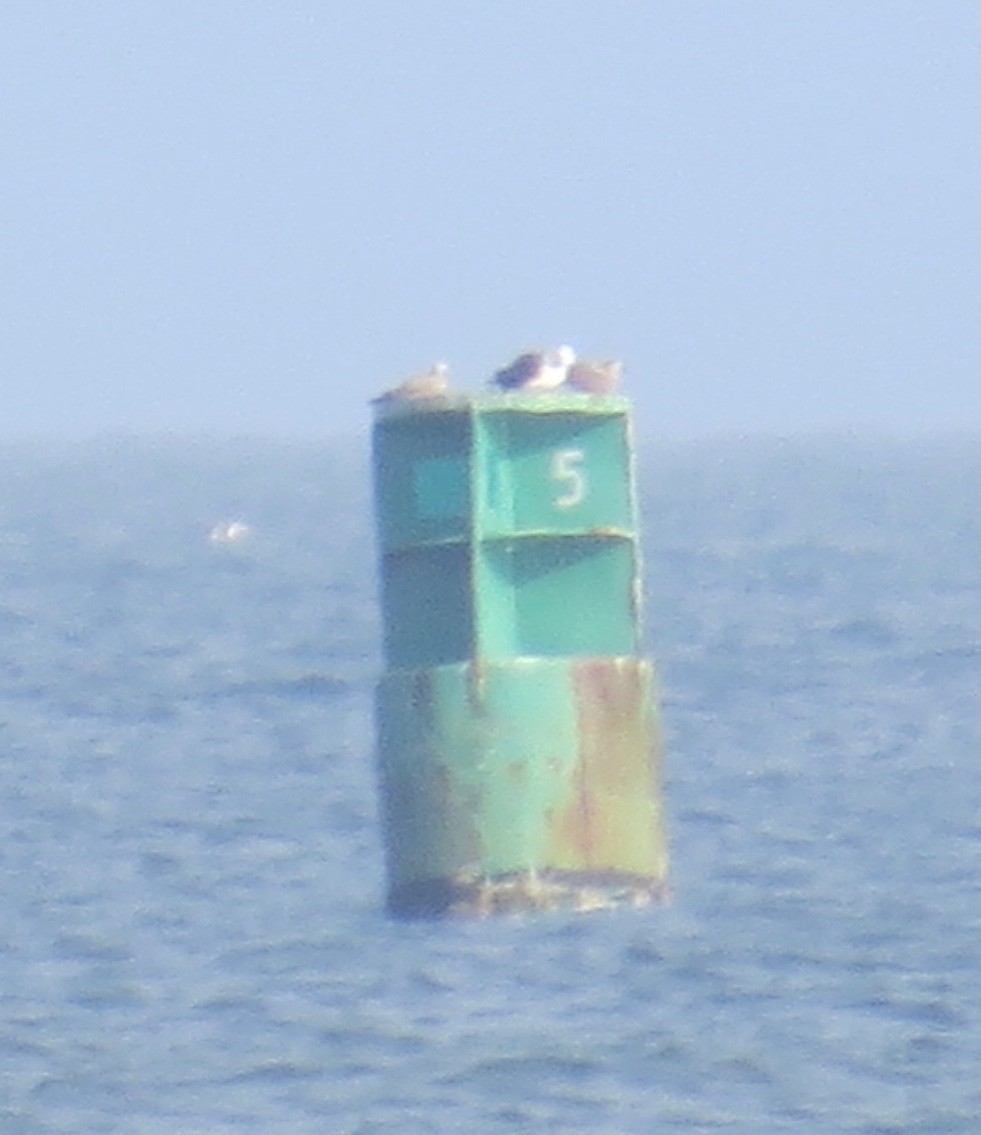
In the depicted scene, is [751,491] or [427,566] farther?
[751,491]

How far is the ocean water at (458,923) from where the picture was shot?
1677 cm

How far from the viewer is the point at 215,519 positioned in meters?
Result: 88.1

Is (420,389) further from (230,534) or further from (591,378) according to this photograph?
(230,534)

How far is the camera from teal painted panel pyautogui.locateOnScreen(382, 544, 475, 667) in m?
9.11

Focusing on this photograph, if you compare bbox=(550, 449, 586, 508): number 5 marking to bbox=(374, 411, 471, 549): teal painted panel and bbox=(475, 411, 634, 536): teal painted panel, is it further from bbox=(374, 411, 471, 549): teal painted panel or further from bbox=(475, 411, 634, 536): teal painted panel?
bbox=(374, 411, 471, 549): teal painted panel

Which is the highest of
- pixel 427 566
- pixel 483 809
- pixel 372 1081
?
pixel 427 566

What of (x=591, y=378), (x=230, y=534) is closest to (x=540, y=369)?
(x=591, y=378)

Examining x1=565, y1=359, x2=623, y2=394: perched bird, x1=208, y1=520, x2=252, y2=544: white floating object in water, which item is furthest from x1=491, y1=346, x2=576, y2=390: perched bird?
x1=208, y1=520, x2=252, y2=544: white floating object in water

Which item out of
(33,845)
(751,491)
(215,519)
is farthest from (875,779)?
(751,491)

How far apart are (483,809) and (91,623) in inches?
1516

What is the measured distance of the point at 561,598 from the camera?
955 centimetres

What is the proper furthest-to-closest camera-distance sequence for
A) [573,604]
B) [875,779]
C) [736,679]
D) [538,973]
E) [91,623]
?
1. [91,623]
2. [736,679]
3. [875,779]
4. [538,973]
5. [573,604]

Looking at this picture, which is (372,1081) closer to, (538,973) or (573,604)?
(538,973)

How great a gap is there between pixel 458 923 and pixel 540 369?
231 cm
